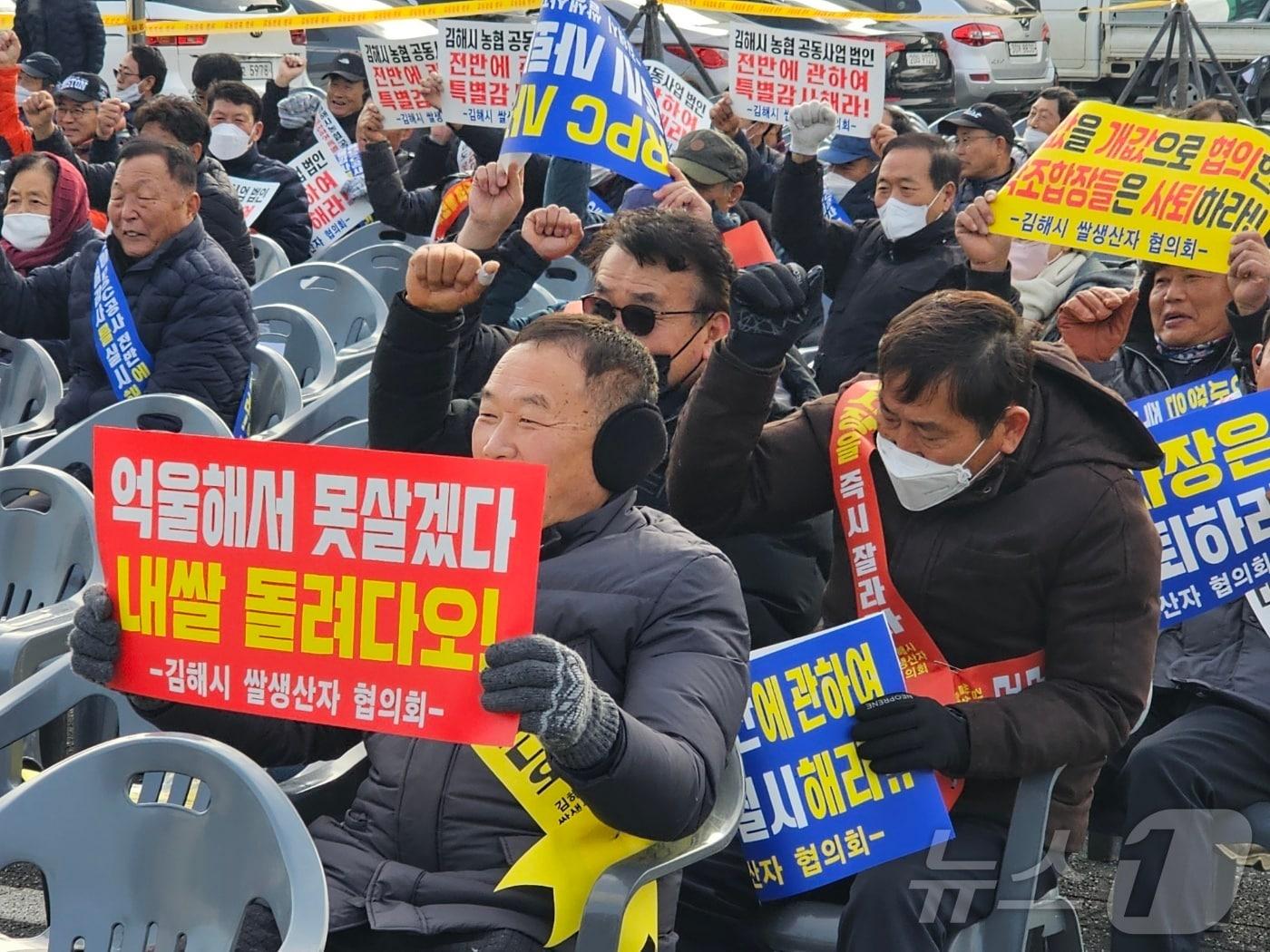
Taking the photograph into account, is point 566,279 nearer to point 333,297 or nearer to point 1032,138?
point 333,297

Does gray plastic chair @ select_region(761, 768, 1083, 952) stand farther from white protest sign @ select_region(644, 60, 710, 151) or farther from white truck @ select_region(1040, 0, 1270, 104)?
white truck @ select_region(1040, 0, 1270, 104)

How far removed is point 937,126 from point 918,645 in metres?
8.01

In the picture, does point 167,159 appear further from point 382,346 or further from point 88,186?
point 88,186

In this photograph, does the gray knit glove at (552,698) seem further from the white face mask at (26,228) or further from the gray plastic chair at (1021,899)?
the white face mask at (26,228)

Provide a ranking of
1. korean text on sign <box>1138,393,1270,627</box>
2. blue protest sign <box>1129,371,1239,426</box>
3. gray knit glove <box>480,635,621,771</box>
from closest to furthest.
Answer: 1. gray knit glove <box>480,635,621,771</box>
2. korean text on sign <box>1138,393,1270,627</box>
3. blue protest sign <box>1129,371,1239,426</box>

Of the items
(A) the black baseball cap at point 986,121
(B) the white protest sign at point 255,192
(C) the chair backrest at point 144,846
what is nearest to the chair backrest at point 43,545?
(C) the chair backrest at point 144,846

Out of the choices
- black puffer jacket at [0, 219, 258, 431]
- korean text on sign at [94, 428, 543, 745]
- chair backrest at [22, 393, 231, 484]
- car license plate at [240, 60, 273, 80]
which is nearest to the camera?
korean text on sign at [94, 428, 543, 745]

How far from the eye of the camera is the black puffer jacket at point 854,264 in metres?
6.02

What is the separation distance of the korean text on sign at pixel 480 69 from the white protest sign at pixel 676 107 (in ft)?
2.14

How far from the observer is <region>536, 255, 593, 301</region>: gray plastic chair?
758cm

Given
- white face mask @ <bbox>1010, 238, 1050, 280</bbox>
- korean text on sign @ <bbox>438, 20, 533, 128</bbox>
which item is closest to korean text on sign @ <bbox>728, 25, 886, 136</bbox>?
korean text on sign @ <bbox>438, 20, 533, 128</bbox>

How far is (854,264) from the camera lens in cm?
632

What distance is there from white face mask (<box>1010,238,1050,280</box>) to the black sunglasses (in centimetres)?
234

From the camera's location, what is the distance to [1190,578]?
351 cm
